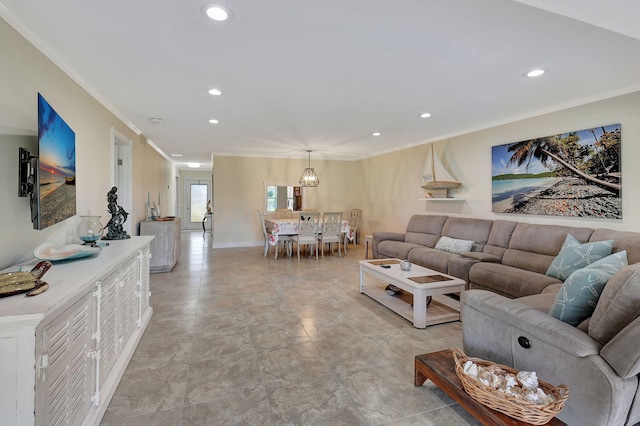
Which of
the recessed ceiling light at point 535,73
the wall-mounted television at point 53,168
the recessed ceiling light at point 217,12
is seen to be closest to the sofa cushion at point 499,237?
the recessed ceiling light at point 535,73

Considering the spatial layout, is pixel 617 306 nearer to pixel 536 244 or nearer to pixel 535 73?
pixel 535 73

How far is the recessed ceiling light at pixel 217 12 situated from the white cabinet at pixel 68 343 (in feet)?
5.19

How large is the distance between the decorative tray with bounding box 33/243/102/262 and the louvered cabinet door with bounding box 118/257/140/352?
29 centimetres

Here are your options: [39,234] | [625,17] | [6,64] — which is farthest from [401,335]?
[6,64]

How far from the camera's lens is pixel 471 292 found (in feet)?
6.95

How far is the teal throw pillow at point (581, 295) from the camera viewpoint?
165 centimetres

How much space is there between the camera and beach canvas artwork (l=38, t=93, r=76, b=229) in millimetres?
1776

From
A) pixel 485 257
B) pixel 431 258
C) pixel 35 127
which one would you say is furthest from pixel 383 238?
Result: pixel 35 127

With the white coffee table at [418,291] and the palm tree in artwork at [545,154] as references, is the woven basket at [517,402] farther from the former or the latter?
the palm tree in artwork at [545,154]

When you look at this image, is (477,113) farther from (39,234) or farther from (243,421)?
(39,234)

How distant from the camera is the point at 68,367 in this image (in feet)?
4.45

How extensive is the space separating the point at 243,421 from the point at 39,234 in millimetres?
1826

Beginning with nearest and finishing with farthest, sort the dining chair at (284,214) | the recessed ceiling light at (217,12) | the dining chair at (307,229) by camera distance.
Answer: the recessed ceiling light at (217,12) → the dining chair at (307,229) → the dining chair at (284,214)

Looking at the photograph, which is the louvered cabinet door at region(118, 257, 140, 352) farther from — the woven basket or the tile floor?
the woven basket
